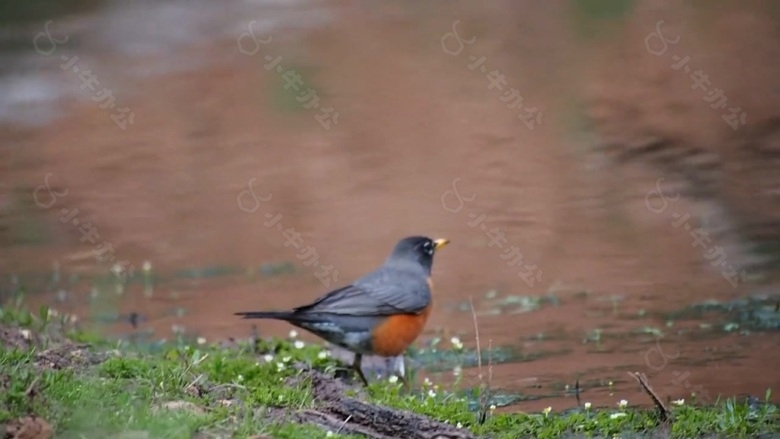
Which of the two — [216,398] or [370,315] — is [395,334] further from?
[216,398]

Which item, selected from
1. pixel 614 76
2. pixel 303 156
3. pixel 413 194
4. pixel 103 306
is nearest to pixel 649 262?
pixel 413 194

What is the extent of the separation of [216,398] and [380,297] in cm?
260

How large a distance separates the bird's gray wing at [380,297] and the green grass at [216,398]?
14.3 inches

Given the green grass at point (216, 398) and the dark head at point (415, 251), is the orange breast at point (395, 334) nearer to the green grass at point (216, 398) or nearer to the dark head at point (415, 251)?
the green grass at point (216, 398)

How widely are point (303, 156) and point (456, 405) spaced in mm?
9217

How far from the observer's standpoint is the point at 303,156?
15.1 metres

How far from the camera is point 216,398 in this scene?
5.41m

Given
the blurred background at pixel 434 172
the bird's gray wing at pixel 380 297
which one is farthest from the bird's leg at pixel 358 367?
the blurred background at pixel 434 172

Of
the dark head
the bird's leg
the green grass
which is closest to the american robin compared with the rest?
the bird's leg

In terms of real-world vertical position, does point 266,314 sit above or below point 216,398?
below

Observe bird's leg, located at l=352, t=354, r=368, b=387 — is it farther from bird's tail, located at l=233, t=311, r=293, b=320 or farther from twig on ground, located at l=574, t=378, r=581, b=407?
twig on ground, located at l=574, t=378, r=581, b=407

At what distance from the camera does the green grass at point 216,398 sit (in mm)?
4660

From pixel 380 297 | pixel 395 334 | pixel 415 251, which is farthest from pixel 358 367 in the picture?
pixel 415 251

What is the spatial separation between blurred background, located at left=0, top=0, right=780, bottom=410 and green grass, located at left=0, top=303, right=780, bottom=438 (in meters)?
0.75
